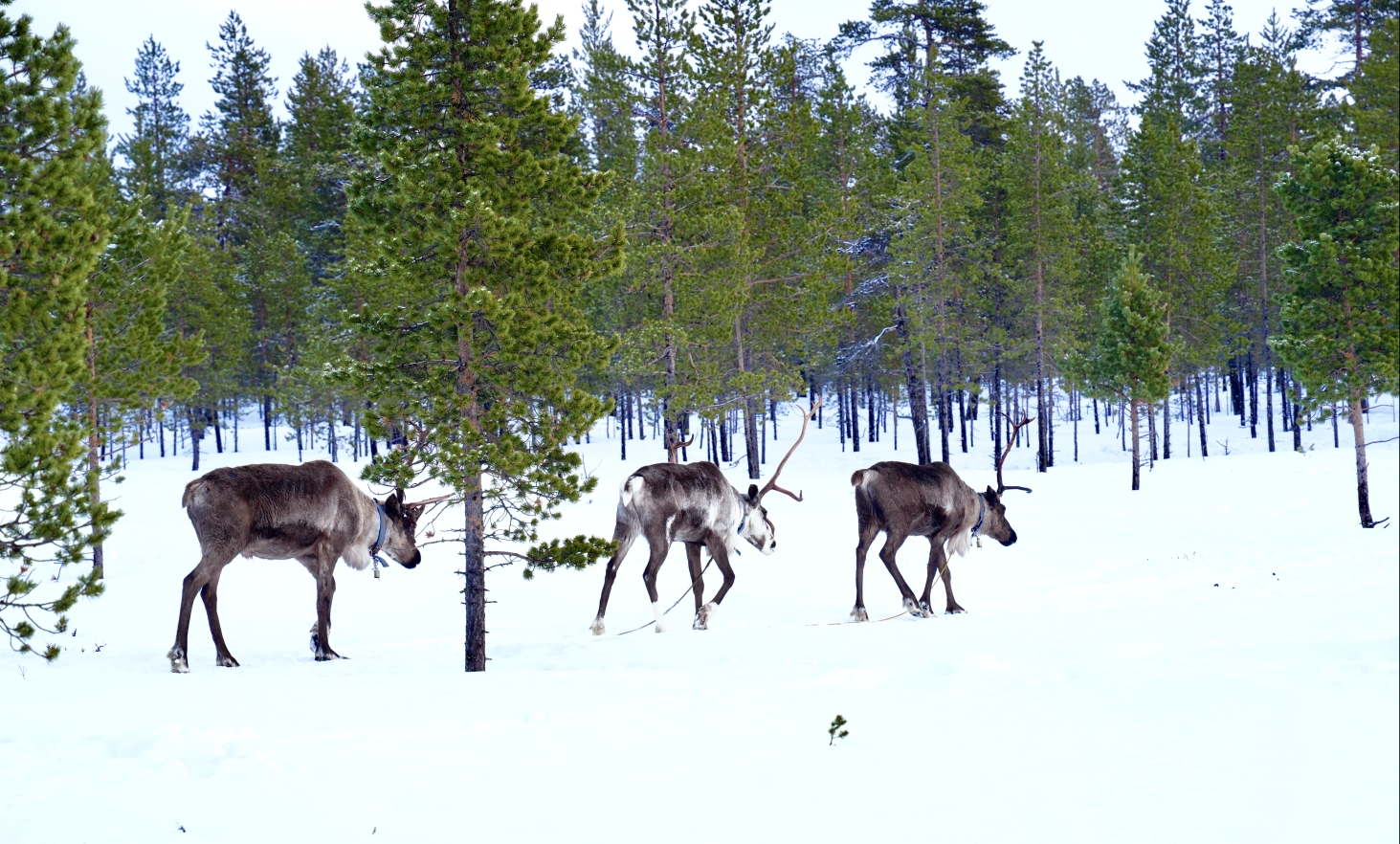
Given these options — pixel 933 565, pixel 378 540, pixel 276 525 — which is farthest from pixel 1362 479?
pixel 276 525

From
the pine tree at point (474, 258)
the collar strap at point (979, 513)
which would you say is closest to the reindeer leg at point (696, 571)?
the pine tree at point (474, 258)

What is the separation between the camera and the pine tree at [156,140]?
46.8m

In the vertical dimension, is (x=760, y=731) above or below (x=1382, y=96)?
below

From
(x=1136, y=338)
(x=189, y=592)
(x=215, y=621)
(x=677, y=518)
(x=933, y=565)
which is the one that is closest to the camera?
(x=189, y=592)

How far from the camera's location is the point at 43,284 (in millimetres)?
7234

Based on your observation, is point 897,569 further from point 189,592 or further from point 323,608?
point 189,592

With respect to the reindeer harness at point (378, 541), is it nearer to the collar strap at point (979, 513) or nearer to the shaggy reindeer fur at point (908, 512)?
the shaggy reindeer fur at point (908, 512)

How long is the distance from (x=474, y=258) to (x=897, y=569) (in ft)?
21.7

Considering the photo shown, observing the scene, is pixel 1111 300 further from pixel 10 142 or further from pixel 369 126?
pixel 10 142

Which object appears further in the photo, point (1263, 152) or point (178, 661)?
point (1263, 152)

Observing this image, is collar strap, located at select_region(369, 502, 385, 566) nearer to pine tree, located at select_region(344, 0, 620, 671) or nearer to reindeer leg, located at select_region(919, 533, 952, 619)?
pine tree, located at select_region(344, 0, 620, 671)

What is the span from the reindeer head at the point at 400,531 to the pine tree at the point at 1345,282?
761 inches

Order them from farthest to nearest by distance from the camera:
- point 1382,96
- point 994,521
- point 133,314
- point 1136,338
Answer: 1. point 1382,96
2. point 1136,338
3. point 133,314
4. point 994,521

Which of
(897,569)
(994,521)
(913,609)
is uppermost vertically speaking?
(994,521)
